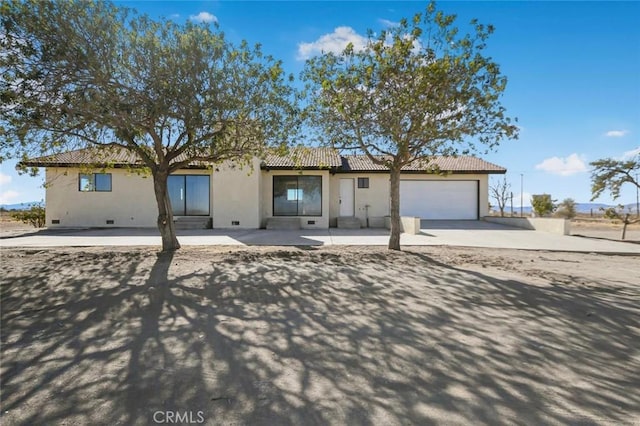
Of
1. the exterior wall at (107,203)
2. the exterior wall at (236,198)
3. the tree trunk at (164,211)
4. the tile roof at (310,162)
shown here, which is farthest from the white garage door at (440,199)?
the tree trunk at (164,211)

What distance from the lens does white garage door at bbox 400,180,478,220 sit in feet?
68.9

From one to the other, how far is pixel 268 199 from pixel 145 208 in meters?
6.24

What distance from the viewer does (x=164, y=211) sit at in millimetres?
9375

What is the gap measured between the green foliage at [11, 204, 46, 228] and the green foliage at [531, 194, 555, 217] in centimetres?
3489

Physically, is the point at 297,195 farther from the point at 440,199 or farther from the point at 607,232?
the point at 607,232

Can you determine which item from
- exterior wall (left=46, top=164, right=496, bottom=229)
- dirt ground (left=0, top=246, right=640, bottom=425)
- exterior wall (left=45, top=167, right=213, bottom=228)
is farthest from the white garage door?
dirt ground (left=0, top=246, right=640, bottom=425)

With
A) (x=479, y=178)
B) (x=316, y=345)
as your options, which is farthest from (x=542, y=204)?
(x=316, y=345)

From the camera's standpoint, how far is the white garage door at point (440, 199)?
2100cm

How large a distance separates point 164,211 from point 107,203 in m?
10.5

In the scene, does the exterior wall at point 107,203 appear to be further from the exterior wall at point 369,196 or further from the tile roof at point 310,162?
the exterior wall at point 369,196

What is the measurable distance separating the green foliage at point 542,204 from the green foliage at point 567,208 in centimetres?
358

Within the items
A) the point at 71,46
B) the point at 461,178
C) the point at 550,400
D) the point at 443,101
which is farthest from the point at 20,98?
the point at 461,178

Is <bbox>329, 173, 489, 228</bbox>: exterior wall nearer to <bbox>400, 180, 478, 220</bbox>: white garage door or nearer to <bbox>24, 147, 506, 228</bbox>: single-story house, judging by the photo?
<bbox>24, 147, 506, 228</bbox>: single-story house

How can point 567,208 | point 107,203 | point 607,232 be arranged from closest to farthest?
1. point 107,203
2. point 607,232
3. point 567,208
